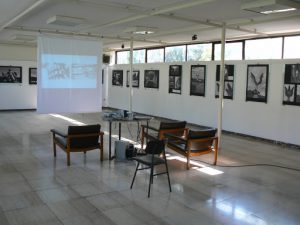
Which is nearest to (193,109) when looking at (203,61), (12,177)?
(203,61)

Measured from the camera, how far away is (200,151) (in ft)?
20.6

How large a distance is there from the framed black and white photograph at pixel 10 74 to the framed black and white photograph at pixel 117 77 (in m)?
3.96

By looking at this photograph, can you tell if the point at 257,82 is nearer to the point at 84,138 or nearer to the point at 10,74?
the point at 84,138

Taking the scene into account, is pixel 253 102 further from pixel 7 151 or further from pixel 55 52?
pixel 7 151

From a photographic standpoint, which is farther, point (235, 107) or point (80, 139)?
point (235, 107)

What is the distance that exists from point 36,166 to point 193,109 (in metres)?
6.35

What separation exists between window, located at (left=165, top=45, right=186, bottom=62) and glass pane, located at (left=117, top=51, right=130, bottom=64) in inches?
117

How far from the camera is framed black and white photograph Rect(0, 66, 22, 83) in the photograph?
1366cm

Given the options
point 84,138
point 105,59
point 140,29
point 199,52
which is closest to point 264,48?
point 199,52

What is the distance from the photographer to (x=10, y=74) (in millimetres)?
13836

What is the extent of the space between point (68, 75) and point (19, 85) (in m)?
5.52

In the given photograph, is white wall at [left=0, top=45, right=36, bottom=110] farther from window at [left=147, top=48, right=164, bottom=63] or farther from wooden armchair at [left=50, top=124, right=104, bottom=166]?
wooden armchair at [left=50, top=124, right=104, bottom=166]

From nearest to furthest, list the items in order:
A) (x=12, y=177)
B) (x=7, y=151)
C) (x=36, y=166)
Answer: (x=12, y=177) → (x=36, y=166) → (x=7, y=151)

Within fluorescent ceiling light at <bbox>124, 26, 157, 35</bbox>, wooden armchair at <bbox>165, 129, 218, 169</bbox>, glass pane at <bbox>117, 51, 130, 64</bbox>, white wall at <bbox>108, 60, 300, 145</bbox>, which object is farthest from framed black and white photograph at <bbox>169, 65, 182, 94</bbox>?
wooden armchair at <bbox>165, 129, 218, 169</bbox>
